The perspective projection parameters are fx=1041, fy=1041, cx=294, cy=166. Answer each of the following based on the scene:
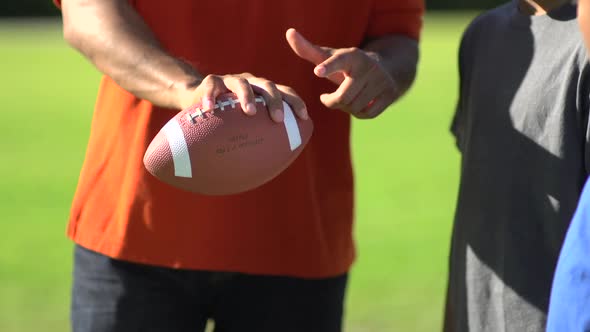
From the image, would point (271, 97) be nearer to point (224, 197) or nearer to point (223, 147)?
point (223, 147)

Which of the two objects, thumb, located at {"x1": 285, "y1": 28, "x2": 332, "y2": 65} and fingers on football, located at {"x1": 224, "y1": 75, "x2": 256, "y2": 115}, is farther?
thumb, located at {"x1": 285, "y1": 28, "x2": 332, "y2": 65}

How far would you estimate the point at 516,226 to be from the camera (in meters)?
2.41

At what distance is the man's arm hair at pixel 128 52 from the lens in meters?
2.35

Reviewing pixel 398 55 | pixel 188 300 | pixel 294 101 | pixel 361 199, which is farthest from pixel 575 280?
pixel 361 199

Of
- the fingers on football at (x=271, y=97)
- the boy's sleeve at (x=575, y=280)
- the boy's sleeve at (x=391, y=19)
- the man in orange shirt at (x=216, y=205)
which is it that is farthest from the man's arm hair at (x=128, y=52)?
the boy's sleeve at (x=575, y=280)

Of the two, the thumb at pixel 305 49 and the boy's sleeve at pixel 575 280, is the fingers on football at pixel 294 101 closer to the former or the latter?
the thumb at pixel 305 49

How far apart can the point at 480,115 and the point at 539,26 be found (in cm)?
26

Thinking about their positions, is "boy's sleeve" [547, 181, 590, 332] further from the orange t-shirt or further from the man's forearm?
the orange t-shirt

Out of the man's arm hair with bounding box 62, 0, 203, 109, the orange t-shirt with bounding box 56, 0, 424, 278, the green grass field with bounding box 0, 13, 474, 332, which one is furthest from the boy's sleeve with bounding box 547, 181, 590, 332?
the green grass field with bounding box 0, 13, 474, 332

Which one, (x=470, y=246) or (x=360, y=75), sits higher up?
(x=360, y=75)

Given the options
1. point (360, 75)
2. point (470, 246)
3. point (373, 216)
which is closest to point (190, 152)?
point (360, 75)

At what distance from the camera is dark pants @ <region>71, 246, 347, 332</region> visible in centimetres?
269

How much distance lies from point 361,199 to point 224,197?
5.88m

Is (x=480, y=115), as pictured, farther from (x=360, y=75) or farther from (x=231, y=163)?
(x=231, y=163)
